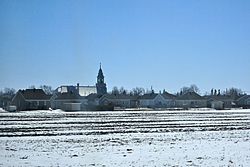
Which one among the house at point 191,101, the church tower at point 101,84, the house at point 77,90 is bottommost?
the house at point 191,101

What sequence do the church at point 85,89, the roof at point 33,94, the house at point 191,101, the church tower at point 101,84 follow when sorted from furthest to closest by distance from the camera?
the church tower at point 101,84 < the house at point 191,101 < the church at point 85,89 < the roof at point 33,94

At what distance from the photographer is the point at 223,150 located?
20.9 meters

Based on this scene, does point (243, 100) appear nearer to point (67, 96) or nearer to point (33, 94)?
point (67, 96)

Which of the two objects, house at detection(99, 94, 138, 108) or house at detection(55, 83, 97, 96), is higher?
house at detection(55, 83, 97, 96)

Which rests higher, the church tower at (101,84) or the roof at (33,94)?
the church tower at (101,84)

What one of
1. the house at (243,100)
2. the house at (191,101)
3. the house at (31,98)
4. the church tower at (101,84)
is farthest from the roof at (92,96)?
the house at (243,100)

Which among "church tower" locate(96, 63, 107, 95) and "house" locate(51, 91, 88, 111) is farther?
"church tower" locate(96, 63, 107, 95)

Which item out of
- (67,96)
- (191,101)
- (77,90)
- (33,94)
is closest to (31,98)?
(33,94)

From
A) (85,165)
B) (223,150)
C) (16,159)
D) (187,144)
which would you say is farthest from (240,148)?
(16,159)

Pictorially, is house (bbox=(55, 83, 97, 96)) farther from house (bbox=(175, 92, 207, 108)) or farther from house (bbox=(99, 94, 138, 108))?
house (bbox=(175, 92, 207, 108))

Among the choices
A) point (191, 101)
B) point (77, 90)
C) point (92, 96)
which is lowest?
point (191, 101)

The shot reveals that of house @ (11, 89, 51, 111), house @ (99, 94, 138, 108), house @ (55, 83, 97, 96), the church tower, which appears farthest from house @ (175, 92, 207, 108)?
house @ (11, 89, 51, 111)

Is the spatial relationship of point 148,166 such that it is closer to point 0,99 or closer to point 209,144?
point 209,144

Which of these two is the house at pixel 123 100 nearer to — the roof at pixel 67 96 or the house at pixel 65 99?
the house at pixel 65 99
